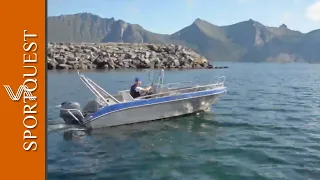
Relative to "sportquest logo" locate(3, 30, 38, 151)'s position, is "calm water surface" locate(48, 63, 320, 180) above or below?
below

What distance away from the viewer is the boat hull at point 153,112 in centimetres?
1947

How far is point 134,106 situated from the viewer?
66.1ft

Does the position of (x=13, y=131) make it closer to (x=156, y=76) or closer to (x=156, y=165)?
(x=156, y=165)

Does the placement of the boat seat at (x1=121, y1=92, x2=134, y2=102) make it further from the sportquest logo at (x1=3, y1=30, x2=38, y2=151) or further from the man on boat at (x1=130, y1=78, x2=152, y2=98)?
the sportquest logo at (x1=3, y1=30, x2=38, y2=151)

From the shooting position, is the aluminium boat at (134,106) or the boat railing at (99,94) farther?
the boat railing at (99,94)

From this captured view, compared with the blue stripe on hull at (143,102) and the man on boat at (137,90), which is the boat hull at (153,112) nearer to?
the blue stripe on hull at (143,102)

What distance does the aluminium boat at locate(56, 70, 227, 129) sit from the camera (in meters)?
19.3

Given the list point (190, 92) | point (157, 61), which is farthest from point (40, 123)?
point (157, 61)

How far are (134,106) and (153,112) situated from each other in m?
1.34

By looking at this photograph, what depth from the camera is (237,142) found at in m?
16.5

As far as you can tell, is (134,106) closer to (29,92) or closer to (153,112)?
(153,112)

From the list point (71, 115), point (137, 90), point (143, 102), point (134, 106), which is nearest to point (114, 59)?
point (137, 90)

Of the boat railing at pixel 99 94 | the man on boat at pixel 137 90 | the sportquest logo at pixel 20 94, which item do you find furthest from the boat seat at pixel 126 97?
the sportquest logo at pixel 20 94

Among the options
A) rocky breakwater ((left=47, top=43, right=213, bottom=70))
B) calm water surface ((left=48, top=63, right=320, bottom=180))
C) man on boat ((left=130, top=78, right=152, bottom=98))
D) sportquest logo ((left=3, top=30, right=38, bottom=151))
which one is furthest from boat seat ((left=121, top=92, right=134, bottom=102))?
rocky breakwater ((left=47, top=43, right=213, bottom=70))
